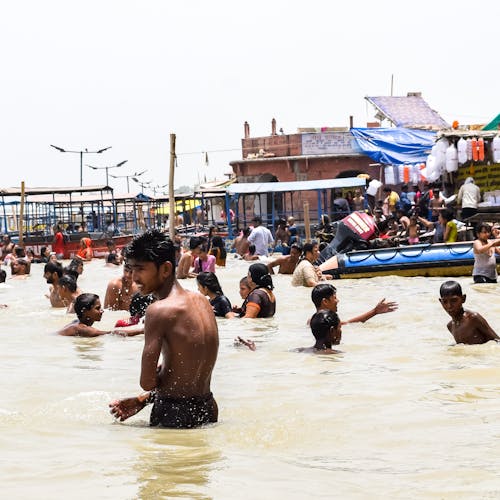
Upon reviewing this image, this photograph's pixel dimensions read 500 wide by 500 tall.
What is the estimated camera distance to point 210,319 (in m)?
5.70

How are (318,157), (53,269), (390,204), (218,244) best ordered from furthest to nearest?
(318,157)
(390,204)
(218,244)
(53,269)

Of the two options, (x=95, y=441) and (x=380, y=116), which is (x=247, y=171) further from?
(x=95, y=441)

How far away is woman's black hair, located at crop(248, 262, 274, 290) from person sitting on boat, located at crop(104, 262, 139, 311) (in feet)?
6.04

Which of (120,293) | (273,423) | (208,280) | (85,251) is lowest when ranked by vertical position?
(273,423)

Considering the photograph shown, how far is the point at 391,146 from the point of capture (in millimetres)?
32438

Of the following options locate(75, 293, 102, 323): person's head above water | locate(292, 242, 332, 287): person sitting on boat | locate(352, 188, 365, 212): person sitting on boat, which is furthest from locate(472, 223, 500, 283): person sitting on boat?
locate(352, 188, 365, 212): person sitting on boat

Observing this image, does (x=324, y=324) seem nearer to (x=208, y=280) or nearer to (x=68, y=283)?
(x=208, y=280)

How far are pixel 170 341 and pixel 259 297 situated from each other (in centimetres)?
584

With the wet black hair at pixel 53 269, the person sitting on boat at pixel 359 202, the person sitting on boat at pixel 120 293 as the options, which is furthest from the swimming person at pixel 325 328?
the person sitting on boat at pixel 359 202

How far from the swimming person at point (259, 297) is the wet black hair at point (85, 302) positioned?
1.84 m

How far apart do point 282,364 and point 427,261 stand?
34.1 ft

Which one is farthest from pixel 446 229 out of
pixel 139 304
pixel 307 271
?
pixel 139 304

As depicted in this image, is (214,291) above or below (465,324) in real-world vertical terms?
above

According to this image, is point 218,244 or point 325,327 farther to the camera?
point 218,244
